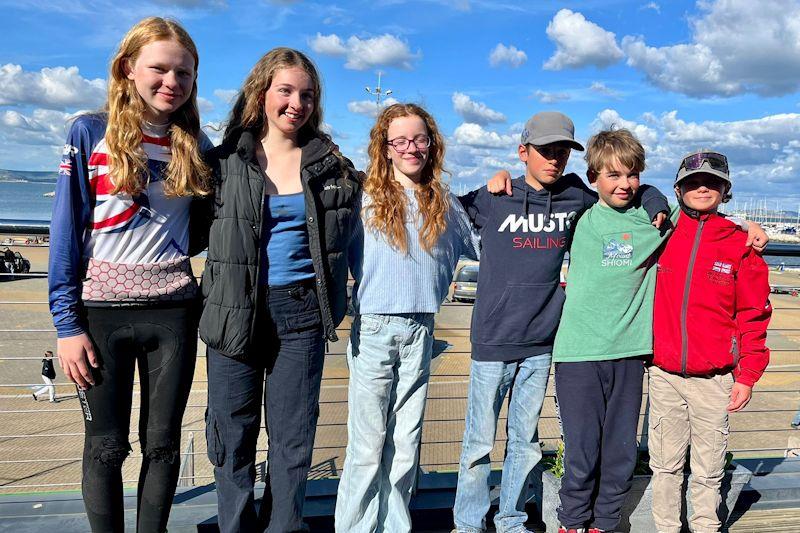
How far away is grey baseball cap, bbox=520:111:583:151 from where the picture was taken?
97.4 inches

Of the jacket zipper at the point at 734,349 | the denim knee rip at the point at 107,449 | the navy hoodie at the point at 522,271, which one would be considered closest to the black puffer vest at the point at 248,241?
the denim knee rip at the point at 107,449

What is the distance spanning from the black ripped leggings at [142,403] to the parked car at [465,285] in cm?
1392

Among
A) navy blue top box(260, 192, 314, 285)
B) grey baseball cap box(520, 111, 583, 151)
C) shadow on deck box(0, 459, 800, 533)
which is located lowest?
shadow on deck box(0, 459, 800, 533)

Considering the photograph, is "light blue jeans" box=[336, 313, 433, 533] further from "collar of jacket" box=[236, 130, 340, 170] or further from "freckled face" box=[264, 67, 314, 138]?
"freckled face" box=[264, 67, 314, 138]

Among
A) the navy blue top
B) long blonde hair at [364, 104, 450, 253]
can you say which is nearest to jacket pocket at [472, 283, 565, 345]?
long blonde hair at [364, 104, 450, 253]

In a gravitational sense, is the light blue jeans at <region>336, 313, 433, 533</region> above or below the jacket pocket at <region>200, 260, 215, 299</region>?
below

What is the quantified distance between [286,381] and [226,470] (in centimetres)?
40

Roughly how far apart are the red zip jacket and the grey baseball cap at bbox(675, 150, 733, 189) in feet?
0.67

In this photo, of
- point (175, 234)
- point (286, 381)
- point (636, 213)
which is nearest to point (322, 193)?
point (175, 234)

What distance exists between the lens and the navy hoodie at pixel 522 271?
8.23 ft

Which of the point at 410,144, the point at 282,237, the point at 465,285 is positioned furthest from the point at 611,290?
the point at 465,285

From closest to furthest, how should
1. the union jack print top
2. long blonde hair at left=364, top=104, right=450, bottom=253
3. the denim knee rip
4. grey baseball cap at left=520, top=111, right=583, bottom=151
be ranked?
the union jack print top → the denim knee rip → long blonde hair at left=364, top=104, right=450, bottom=253 → grey baseball cap at left=520, top=111, right=583, bottom=151

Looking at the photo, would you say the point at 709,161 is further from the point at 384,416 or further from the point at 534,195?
the point at 384,416

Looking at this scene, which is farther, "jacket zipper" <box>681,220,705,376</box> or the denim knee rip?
"jacket zipper" <box>681,220,705,376</box>
